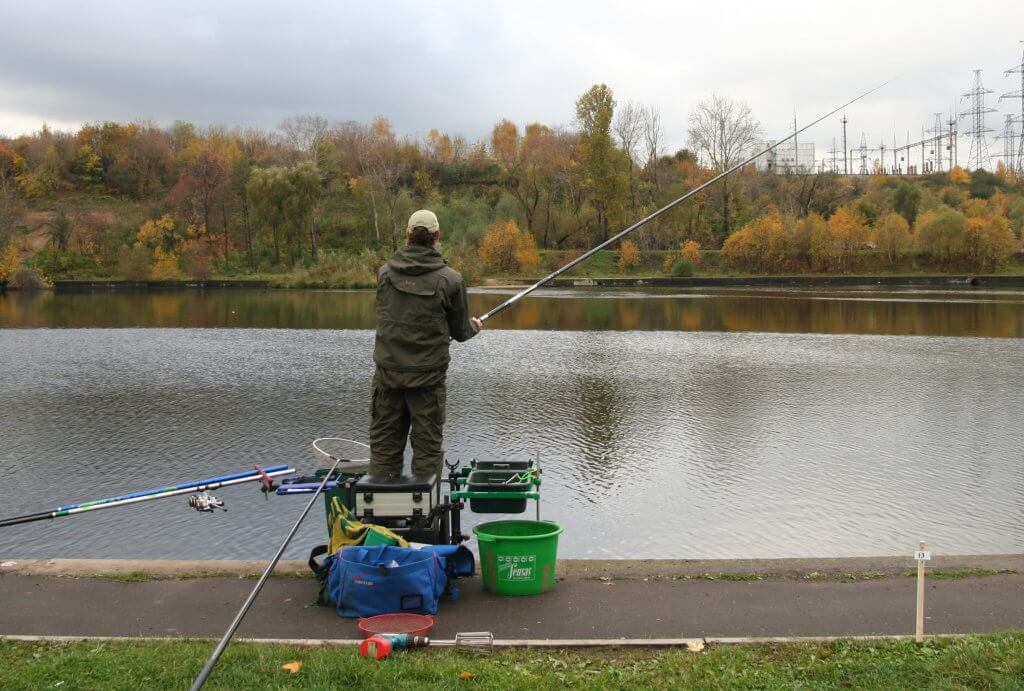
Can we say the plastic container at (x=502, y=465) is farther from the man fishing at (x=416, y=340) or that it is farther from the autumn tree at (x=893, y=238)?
the autumn tree at (x=893, y=238)

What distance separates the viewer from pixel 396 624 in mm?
4902

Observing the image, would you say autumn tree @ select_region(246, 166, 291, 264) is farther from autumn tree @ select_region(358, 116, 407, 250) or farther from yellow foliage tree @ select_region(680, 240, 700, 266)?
yellow foliage tree @ select_region(680, 240, 700, 266)

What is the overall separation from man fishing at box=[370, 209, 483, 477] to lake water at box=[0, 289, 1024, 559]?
2.97 metres

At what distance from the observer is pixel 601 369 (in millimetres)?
20359

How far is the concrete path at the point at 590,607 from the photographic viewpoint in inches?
197

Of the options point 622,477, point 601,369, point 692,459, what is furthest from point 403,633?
point 601,369

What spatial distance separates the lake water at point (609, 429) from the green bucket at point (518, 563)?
3008 millimetres

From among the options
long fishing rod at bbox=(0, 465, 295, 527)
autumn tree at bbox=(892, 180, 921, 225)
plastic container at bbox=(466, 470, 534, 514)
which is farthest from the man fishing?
autumn tree at bbox=(892, 180, 921, 225)

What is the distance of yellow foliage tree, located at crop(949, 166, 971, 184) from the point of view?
276 ft

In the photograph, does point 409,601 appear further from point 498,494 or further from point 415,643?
point 498,494

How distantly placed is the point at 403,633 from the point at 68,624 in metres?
1.97

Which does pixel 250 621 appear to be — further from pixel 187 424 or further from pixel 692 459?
pixel 187 424

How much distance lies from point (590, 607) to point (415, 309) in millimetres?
2134

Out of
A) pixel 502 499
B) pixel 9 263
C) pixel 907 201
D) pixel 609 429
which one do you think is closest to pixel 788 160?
pixel 907 201
